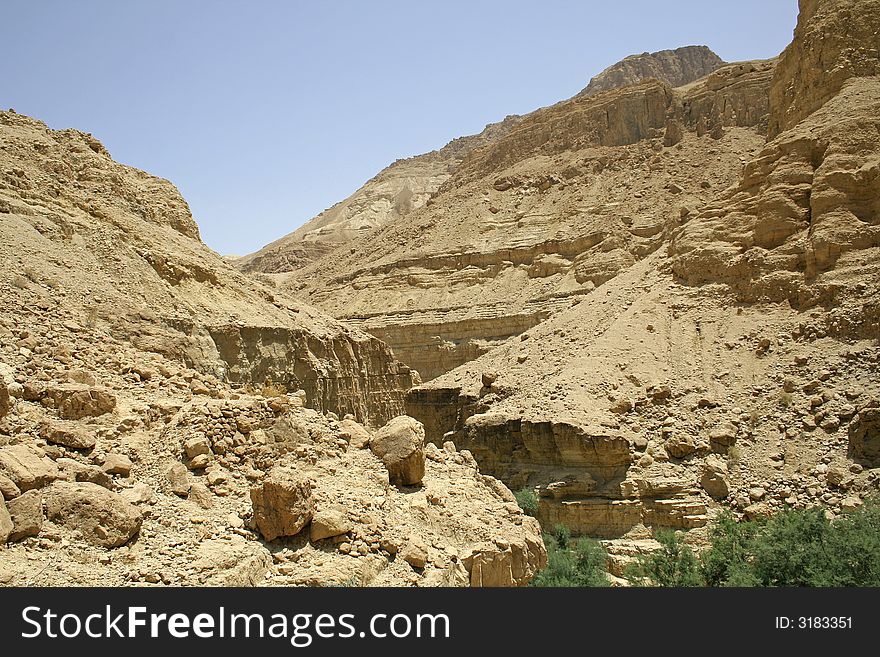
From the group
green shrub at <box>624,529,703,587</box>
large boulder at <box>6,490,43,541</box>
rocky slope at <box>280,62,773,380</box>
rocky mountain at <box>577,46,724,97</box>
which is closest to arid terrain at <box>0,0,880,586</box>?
large boulder at <box>6,490,43,541</box>

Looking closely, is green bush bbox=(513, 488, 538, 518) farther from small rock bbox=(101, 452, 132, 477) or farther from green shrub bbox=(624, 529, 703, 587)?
small rock bbox=(101, 452, 132, 477)

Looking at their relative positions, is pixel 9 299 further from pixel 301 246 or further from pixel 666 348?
pixel 301 246

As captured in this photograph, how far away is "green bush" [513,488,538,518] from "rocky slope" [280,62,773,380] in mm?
24390

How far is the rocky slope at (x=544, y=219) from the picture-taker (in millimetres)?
47750

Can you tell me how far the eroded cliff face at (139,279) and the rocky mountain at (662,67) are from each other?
9913cm

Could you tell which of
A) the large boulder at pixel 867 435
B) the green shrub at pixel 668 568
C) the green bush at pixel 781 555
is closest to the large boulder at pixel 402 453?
the green bush at pixel 781 555

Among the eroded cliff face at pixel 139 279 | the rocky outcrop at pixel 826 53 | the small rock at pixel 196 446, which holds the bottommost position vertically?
the small rock at pixel 196 446

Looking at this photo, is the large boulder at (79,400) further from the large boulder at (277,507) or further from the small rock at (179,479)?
the large boulder at (277,507)

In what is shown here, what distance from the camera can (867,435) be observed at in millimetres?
18141

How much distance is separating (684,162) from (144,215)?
147 feet

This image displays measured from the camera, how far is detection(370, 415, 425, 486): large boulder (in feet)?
31.2

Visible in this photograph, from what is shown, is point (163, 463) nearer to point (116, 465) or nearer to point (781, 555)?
Result: point (116, 465)

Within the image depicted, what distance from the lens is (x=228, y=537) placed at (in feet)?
23.2

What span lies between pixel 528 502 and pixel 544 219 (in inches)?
1503
